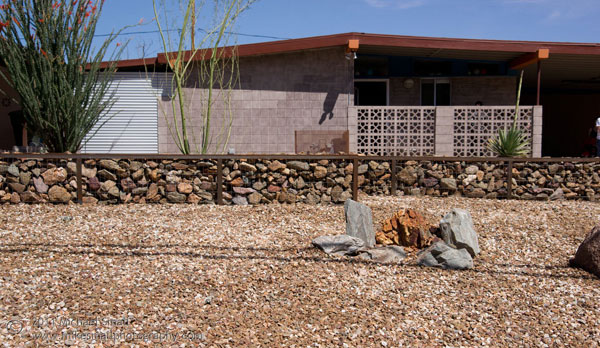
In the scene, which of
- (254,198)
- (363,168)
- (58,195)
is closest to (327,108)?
(363,168)

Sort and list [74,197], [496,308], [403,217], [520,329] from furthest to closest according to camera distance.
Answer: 1. [74,197]
2. [403,217]
3. [496,308]
4. [520,329]

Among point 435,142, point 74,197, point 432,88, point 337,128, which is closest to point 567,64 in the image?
point 432,88

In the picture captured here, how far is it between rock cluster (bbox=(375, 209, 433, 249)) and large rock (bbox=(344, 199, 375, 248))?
0.25 metres

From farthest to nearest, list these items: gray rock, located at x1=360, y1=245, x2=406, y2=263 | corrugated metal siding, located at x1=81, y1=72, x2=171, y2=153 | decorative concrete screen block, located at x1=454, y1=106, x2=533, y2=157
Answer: corrugated metal siding, located at x1=81, y1=72, x2=171, y2=153
decorative concrete screen block, located at x1=454, y1=106, x2=533, y2=157
gray rock, located at x1=360, y1=245, x2=406, y2=263

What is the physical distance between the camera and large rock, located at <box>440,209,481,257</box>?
5383mm

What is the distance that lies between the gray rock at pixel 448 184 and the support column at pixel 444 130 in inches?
85.4

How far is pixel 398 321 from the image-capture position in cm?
403

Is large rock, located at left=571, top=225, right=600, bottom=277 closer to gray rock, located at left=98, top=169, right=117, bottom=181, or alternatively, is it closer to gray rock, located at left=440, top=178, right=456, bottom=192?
gray rock, located at left=440, top=178, right=456, bottom=192

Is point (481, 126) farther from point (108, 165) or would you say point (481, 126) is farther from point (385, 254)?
point (108, 165)

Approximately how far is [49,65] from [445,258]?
728cm

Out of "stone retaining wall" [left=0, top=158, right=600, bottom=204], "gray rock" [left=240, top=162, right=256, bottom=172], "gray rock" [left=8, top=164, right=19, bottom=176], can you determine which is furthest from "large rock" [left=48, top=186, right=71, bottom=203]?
"gray rock" [left=240, top=162, right=256, bottom=172]

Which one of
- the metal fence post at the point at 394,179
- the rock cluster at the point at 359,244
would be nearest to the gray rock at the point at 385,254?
the rock cluster at the point at 359,244

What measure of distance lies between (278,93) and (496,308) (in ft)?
26.0

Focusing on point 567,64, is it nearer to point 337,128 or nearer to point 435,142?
point 435,142
